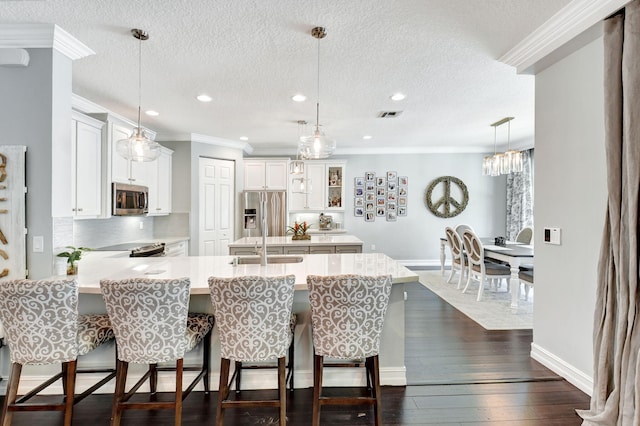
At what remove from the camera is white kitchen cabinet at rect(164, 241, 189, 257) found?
5.04 metres

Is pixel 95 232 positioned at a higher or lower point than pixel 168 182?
lower

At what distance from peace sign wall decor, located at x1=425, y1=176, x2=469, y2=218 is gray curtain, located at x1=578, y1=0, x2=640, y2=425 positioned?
554 centimetres

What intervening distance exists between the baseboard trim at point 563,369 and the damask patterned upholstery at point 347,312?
5.33ft

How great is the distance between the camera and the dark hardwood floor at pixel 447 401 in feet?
6.79

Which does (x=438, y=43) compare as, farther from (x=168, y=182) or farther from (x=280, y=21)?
(x=168, y=182)

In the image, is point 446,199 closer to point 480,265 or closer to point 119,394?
point 480,265

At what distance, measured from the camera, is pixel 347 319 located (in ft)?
6.14

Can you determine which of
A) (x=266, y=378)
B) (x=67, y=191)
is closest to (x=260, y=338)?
(x=266, y=378)

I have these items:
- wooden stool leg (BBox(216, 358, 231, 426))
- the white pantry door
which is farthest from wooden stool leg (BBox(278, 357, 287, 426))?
the white pantry door

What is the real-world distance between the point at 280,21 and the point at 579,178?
2.41 meters

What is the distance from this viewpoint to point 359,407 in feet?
7.25

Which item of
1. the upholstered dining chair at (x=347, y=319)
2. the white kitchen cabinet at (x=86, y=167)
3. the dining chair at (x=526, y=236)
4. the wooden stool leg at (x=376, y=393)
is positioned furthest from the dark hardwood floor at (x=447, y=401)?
the dining chair at (x=526, y=236)

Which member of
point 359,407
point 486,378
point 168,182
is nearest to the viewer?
point 359,407

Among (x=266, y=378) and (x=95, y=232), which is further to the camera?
(x=95, y=232)
